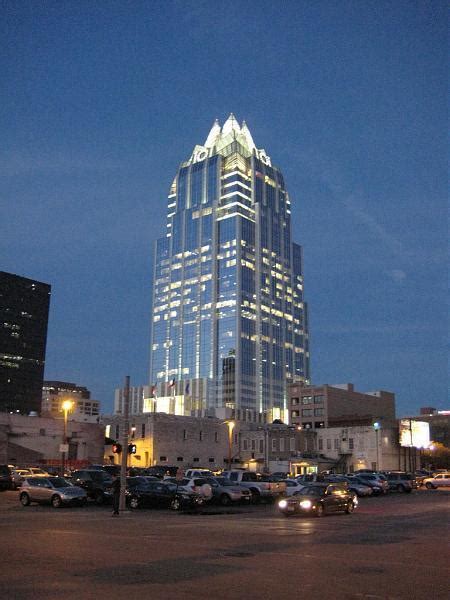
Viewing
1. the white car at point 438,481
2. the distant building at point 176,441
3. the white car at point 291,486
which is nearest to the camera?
the white car at point 291,486

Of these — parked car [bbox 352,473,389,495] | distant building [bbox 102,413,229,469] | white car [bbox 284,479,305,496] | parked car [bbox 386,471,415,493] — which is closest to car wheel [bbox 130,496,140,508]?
white car [bbox 284,479,305,496]

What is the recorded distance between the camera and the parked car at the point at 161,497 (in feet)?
115

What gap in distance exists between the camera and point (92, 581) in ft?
39.7

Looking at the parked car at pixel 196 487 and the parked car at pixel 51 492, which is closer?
the parked car at pixel 51 492

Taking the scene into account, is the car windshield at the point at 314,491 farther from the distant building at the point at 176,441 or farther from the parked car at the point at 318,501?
the distant building at the point at 176,441

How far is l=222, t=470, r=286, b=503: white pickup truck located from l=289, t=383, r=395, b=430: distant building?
373 ft

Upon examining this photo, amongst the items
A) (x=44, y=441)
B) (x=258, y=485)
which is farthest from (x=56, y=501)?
(x=44, y=441)

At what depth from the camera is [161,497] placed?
35406 millimetres

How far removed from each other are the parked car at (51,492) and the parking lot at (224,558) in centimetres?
854

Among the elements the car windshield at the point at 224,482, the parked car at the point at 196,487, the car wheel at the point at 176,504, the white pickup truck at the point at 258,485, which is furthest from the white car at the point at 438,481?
the car wheel at the point at 176,504

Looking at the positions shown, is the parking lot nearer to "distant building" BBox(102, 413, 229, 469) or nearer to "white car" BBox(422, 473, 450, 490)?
"white car" BBox(422, 473, 450, 490)

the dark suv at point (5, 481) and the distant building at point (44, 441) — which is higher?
the distant building at point (44, 441)

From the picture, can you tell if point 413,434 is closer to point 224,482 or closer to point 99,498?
point 224,482

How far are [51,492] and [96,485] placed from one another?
4929mm
